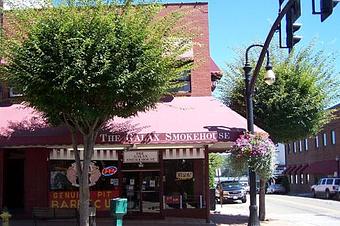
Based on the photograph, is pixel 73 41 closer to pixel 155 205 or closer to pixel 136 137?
pixel 136 137

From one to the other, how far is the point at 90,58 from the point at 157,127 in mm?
5245

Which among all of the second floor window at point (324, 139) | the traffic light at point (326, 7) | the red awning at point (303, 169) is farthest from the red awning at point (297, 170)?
the traffic light at point (326, 7)

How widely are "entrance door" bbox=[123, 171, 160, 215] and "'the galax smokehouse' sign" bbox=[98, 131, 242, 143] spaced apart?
12.6ft

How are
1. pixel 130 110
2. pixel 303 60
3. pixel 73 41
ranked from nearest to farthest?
pixel 73 41 → pixel 130 110 → pixel 303 60

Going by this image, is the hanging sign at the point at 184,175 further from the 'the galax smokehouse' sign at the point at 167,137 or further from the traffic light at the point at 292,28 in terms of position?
→ the traffic light at the point at 292,28

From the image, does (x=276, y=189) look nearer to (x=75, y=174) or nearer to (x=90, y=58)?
(x=75, y=174)

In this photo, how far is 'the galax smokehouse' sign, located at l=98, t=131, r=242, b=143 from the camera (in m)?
17.4

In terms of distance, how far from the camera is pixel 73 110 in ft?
45.7

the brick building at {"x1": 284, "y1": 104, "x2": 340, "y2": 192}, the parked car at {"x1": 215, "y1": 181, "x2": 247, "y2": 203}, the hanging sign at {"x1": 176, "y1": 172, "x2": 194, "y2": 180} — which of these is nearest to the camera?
the hanging sign at {"x1": 176, "y1": 172, "x2": 194, "y2": 180}

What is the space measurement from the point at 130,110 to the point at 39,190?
766 centimetres

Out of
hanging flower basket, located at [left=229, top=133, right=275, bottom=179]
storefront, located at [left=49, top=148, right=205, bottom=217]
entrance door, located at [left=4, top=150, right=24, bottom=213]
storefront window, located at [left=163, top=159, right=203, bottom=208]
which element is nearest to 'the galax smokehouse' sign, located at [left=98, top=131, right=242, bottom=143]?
hanging flower basket, located at [left=229, top=133, right=275, bottom=179]

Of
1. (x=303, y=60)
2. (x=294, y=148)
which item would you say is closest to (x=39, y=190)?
(x=303, y=60)

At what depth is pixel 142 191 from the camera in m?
21.0

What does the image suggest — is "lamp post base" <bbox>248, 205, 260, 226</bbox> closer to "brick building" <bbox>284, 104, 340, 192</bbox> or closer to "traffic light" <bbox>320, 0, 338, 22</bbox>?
"traffic light" <bbox>320, 0, 338, 22</bbox>
